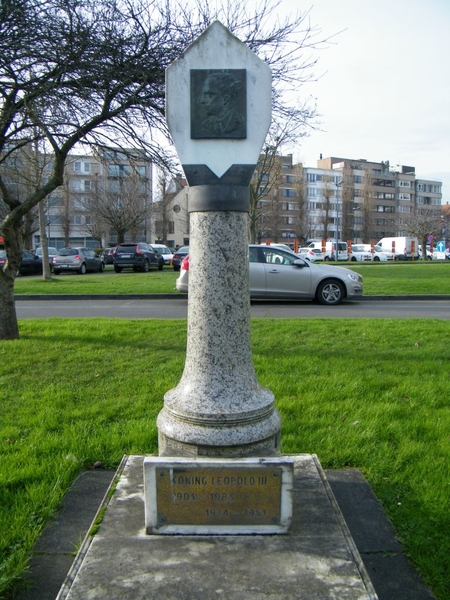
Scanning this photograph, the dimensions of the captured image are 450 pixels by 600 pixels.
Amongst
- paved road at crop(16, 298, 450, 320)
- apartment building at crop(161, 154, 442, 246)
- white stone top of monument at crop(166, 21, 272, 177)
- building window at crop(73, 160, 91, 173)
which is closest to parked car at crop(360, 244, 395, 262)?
apartment building at crop(161, 154, 442, 246)

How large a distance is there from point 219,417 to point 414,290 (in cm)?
1428

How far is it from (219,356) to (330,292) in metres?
10.9

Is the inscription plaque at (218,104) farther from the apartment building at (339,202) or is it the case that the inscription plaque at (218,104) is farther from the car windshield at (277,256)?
the apartment building at (339,202)

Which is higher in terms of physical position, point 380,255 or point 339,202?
point 339,202

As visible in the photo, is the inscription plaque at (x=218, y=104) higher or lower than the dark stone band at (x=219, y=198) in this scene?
higher

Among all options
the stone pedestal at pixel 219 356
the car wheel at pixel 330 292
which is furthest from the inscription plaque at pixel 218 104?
the car wheel at pixel 330 292

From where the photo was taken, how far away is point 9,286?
7.04m

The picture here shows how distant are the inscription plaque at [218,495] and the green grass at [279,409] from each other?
0.70 m

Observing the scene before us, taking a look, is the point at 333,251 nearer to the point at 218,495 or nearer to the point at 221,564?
the point at 218,495

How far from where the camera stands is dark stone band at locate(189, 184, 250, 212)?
2.67 metres

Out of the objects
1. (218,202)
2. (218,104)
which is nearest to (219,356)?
(218,202)

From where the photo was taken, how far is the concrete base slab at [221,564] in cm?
209

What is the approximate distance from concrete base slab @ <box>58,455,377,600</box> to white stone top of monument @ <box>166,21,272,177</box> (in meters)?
1.89

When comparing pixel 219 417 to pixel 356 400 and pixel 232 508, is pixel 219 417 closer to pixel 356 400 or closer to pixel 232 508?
pixel 232 508
